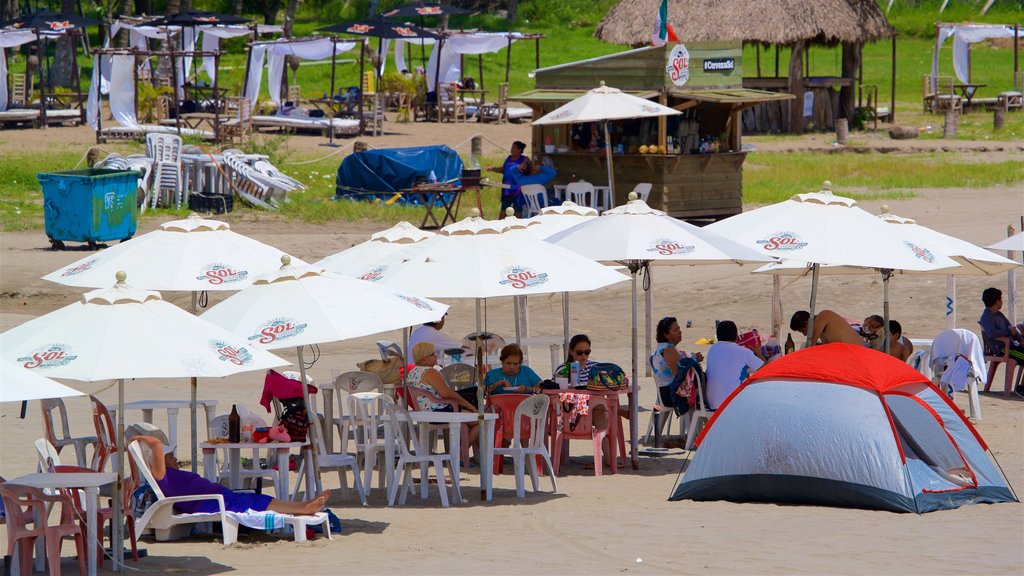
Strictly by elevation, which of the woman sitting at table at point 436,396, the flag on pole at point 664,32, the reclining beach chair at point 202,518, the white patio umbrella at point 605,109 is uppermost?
the flag on pole at point 664,32

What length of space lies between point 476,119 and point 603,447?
2493 centimetres

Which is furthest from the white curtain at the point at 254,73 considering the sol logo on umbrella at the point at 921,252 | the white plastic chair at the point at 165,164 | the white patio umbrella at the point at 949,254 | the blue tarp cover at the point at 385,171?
the sol logo on umbrella at the point at 921,252

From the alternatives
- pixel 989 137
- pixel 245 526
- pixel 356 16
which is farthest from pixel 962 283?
pixel 356 16

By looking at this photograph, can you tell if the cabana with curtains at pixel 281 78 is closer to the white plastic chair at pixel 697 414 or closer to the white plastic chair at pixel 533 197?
the white plastic chair at pixel 533 197

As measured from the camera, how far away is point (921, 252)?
9.47m

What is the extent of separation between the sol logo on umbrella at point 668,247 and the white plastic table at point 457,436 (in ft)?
4.95

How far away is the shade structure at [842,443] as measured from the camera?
8117 mm

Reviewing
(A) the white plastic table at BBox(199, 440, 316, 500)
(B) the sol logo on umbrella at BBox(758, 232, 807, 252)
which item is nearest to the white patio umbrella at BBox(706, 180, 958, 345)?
(B) the sol logo on umbrella at BBox(758, 232, 807, 252)

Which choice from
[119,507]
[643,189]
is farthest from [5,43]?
[119,507]

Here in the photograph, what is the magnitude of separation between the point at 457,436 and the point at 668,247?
6.19 ft

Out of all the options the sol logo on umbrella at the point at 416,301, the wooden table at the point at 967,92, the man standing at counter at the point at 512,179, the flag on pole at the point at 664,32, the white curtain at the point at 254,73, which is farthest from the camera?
the wooden table at the point at 967,92

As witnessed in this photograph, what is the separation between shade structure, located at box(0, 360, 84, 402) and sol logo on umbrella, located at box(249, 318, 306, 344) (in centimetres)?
135

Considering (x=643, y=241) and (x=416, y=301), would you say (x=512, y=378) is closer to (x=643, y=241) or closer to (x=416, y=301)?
(x=643, y=241)

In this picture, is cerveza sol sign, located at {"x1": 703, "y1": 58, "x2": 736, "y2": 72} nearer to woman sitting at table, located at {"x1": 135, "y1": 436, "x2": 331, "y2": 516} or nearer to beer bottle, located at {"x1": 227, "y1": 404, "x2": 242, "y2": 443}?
beer bottle, located at {"x1": 227, "y1": 404, "x2": 242, "y2": 443}
